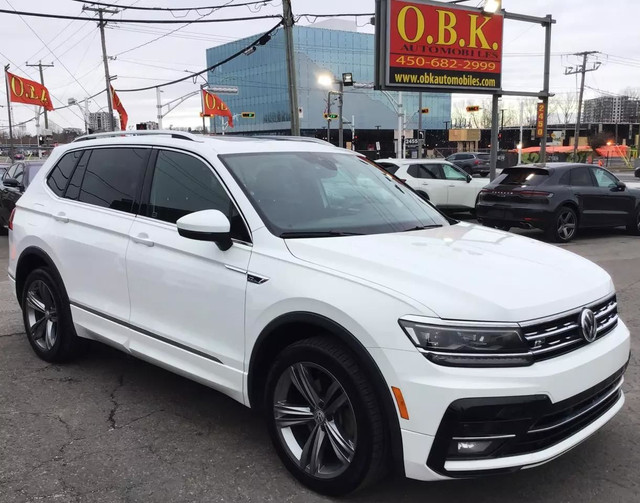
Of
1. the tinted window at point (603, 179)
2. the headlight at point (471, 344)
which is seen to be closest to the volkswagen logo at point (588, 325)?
the headlight at point (471, 344)

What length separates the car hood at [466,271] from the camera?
8.35ft

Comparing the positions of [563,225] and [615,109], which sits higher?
[615,109]

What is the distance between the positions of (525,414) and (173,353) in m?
Answer: 2.07

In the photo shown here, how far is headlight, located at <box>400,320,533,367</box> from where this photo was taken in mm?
2469

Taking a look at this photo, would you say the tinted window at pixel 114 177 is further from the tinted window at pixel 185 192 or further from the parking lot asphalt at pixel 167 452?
the parking lot asphalt at pixel 167 452

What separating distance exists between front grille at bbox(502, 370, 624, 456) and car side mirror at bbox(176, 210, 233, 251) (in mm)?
1745

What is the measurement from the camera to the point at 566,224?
458 inches

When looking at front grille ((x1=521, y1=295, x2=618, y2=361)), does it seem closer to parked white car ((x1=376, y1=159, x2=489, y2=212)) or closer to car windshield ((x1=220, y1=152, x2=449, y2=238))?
car windshield ((x1=220, y1=152, x2=449, y2=238))

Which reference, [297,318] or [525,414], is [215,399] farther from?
[525,414]

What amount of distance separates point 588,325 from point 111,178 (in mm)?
3309

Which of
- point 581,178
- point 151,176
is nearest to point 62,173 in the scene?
point 151,176

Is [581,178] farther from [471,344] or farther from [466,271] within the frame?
[471,344]

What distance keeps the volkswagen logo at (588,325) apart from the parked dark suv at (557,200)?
9.02m

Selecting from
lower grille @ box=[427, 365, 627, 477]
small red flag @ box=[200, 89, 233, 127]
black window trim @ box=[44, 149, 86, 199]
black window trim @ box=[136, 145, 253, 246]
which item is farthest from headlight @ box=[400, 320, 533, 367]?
small red flag @ box=[200, 89, 233, 127]
